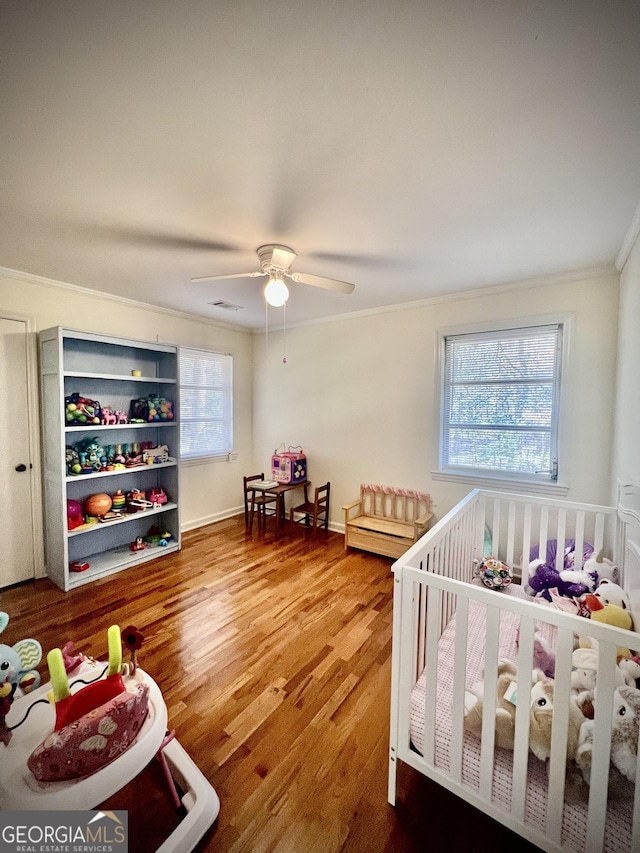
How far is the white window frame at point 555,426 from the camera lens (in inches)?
104

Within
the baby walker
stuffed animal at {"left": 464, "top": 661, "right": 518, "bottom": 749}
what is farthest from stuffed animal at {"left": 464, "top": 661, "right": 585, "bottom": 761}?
the baby walker

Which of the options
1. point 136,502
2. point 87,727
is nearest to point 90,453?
point 136,502

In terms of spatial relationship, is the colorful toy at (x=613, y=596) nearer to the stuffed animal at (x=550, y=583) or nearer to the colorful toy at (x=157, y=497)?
the stuffed animal at (x=550, y=583)

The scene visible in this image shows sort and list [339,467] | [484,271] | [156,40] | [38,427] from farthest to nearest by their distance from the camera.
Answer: [339,467]
[38,427]
[484,271]
[156,40]

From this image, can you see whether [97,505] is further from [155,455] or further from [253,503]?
[253,503]

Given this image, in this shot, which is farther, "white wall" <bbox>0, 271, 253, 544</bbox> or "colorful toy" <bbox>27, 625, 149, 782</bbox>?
"white wall" <bbox>0, 271, 253, 544</bbox>

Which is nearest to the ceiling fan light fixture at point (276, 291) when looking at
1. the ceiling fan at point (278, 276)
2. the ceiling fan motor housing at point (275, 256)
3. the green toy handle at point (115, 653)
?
the ceiling fan at point (278, 276)

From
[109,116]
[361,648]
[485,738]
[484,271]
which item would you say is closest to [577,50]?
[109,116]

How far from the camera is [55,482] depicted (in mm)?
2703

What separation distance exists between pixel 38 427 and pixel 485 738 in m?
3.50

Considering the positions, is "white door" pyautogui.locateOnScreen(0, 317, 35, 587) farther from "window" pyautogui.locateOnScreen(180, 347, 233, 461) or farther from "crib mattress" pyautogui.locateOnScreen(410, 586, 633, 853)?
"crib mattress" pyautogui.locateOnScreen(410, 586, 633, 853)

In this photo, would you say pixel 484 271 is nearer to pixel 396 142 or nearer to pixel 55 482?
pixel 396 142

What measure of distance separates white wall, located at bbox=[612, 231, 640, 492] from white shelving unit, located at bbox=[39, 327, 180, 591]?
3511 millimetres

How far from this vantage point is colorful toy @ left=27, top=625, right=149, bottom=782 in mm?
956
